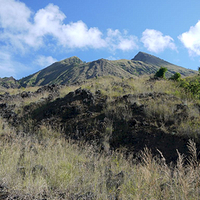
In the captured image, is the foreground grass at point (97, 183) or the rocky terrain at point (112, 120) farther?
the rocky terrain at point (112, 120)

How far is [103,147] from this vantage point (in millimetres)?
6145

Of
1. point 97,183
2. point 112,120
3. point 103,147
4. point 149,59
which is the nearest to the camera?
point 97,183

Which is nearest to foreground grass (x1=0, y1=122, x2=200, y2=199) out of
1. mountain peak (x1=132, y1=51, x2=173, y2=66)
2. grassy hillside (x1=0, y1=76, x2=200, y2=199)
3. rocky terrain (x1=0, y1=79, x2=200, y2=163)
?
grassy hillside (x1=0, y1=76, x2=200, y2=199)

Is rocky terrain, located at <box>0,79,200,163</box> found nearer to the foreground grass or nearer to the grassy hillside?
the grassy hillside

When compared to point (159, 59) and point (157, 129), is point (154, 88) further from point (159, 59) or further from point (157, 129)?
point (159, 59)

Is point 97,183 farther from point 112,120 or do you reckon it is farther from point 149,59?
point 149,59

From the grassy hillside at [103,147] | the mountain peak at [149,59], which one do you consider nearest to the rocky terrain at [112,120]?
the grassy hillside at [103,147]

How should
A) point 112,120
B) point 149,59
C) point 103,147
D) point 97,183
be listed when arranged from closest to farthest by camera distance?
1. point 97,183
2. point 103,147
3. point 112,120
4. point 149,59

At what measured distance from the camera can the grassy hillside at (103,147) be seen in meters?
2.58

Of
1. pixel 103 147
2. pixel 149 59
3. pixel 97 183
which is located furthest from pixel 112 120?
pixel 149 59

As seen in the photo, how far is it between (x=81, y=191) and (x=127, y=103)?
635 centimetres

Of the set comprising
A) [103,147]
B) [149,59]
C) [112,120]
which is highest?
[149,59]

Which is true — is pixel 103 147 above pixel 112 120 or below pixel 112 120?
below

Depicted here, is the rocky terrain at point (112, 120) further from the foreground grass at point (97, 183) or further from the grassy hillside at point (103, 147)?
the foreground grass at point (97, 183)
